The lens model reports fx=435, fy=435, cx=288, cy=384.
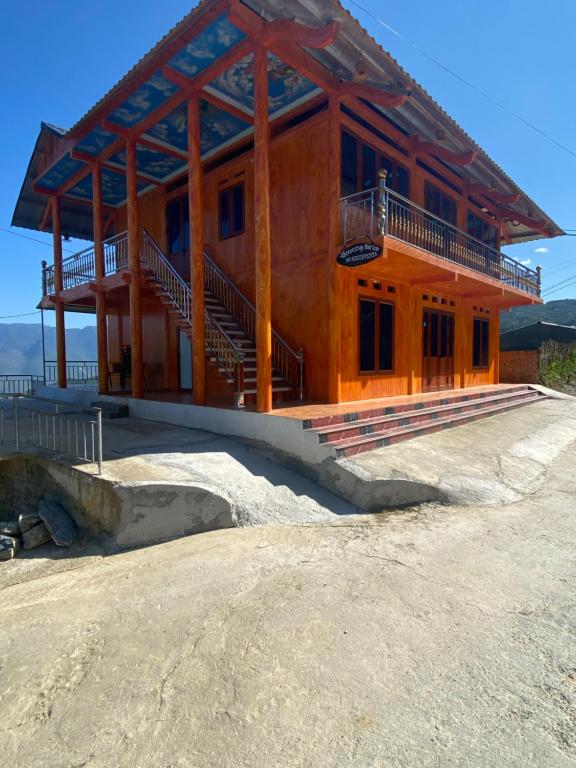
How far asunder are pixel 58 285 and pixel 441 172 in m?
12.4

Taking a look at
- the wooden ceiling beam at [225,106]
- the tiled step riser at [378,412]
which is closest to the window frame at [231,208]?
the wooden ceiling beam at [225,106]

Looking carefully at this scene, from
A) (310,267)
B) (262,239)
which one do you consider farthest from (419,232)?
(262,239)

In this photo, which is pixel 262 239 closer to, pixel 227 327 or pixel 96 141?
pixel 227 327

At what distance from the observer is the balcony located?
345 inches

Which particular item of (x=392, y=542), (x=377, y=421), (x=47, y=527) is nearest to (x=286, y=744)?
(x=392, y=542)

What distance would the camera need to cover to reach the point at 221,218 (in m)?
11.8

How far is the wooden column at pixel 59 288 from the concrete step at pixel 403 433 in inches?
449

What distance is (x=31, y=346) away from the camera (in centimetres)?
13688

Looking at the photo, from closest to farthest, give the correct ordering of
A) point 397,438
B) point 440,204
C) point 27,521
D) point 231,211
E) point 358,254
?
1. point 27,521
2. point 397,438
3. point 358,254
4. point 231,211
5. point 440,204

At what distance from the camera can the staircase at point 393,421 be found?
667cm

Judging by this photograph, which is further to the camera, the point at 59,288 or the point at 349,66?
the point at 59,288

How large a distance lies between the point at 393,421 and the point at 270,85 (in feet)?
23.3

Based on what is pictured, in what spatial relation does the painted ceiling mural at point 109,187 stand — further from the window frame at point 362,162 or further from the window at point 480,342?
the window at point 480,342

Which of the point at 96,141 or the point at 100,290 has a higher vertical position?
the point at 96,141
